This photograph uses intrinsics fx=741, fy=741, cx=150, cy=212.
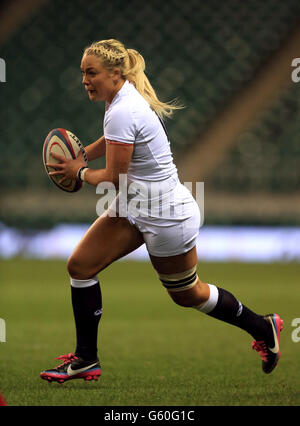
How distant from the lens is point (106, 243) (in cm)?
357

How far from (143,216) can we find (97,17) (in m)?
13.2

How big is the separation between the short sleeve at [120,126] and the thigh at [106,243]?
47 centimetres

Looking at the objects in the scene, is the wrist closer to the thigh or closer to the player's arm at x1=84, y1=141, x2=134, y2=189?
the player's arm at x1=84, y1=141, x2=134, y2=189

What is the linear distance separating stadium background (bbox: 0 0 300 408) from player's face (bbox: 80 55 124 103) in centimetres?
900

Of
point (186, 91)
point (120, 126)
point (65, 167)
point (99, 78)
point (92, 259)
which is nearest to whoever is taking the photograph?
point (120, 126)

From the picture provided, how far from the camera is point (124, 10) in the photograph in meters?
16.0

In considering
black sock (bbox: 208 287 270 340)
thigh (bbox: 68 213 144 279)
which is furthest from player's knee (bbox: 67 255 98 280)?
black sock (bbox: 208 287 270 340)

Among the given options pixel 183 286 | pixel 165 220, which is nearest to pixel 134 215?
pixel 165 220

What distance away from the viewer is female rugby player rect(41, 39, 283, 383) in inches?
131

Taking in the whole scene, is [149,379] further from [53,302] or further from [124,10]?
[124,10]

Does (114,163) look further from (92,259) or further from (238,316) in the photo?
(238,316)

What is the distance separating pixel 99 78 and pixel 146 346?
2348 mm

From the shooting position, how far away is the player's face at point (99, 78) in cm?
336

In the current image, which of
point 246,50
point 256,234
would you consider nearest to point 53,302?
point 256,234
